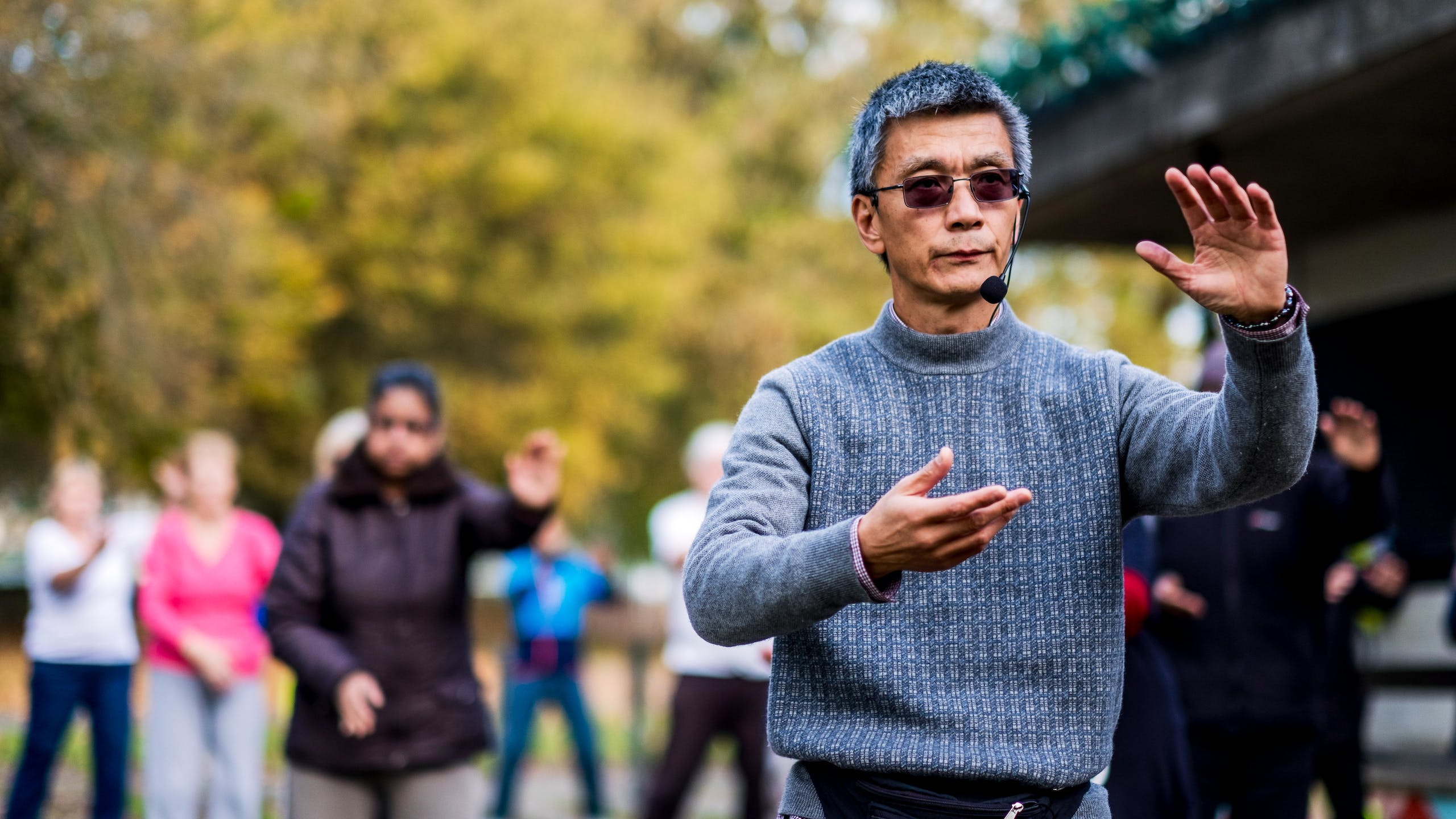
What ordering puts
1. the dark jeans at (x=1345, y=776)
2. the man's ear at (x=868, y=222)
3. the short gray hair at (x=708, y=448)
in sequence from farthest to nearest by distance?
the short gray hair at (x=708, y=448) < the dark jeans at (x=1345, y=776) < the man's ear at (x=868, y=222)

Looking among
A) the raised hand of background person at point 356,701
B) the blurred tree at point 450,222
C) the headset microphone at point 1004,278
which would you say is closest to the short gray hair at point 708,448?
the raised hand of background person at point 356,701

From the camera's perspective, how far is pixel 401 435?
5.41 m

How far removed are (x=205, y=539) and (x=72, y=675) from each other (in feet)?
5.05

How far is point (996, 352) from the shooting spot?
8.75 feet

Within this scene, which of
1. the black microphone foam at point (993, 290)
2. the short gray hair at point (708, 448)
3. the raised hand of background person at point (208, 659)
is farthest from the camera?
the short gray hair at point (708, 448)

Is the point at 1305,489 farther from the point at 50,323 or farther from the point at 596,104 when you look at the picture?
the point at 596,104

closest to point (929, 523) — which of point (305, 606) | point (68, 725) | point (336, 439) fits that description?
point (305, 606)

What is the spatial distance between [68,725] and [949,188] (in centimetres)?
743

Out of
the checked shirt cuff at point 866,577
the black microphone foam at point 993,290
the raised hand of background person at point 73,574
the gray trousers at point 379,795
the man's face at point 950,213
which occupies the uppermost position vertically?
the man's face at point 950,213

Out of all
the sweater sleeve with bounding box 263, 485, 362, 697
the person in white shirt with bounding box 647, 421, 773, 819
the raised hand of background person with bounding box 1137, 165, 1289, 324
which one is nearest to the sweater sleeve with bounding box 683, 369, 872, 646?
the raised hand of background person with bounding box 1137, 165, 1289, 324

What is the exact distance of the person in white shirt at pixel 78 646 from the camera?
833 cm

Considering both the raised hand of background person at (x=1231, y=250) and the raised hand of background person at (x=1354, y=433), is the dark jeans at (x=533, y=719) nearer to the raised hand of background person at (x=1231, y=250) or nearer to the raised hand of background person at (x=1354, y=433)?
the raised hand of background person at (x=1354, y=433)

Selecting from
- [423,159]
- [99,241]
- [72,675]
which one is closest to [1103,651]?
[72,675]

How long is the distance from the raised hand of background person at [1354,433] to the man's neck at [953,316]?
190cm
